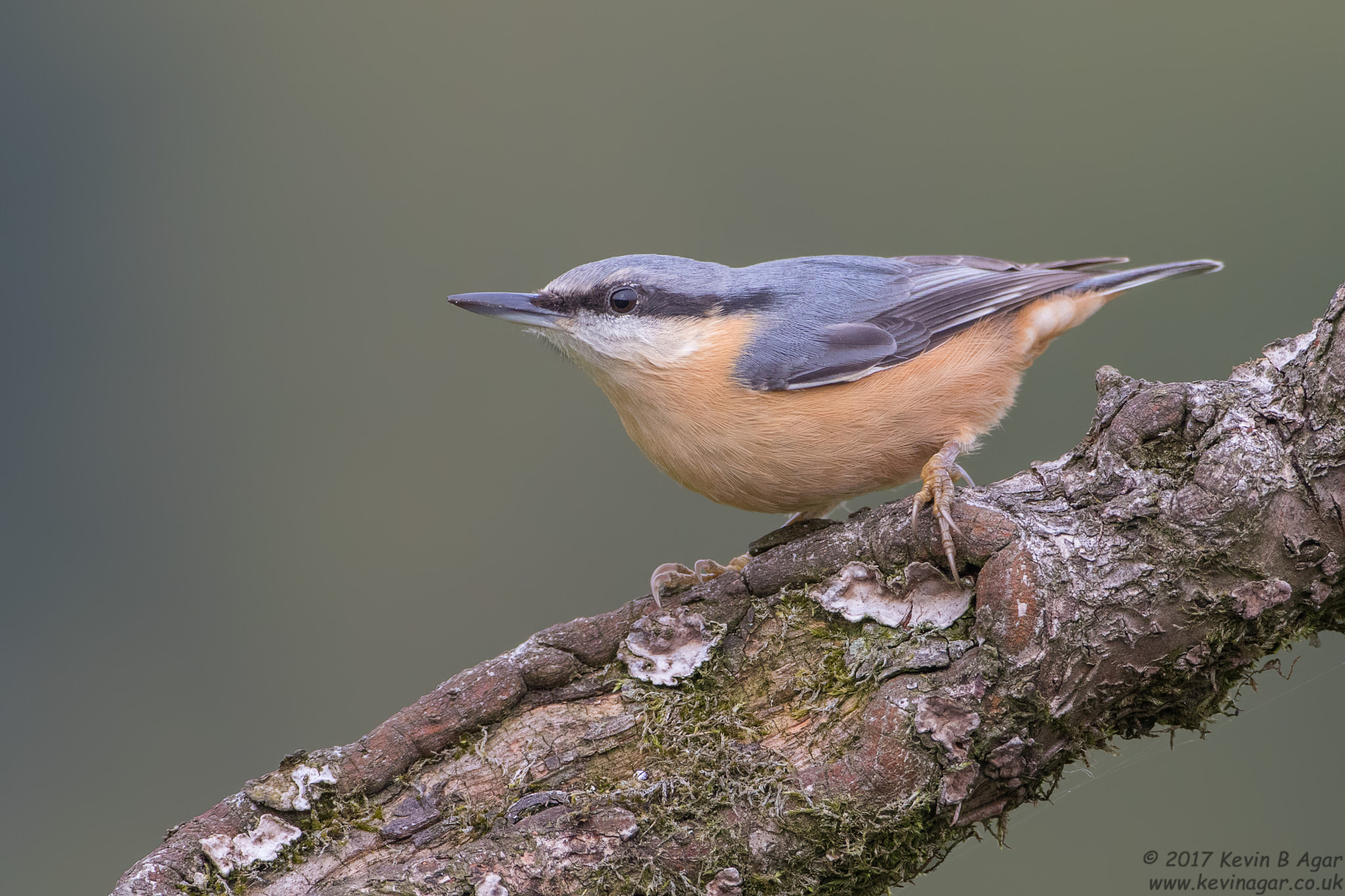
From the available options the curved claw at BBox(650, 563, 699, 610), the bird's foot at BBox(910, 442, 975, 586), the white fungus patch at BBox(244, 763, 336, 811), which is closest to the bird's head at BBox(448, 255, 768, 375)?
the curved claw at BBox(650, 563, 699, 610)

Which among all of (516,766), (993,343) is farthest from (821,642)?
(993,343)

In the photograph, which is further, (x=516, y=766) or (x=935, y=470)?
(x=935, y=470)

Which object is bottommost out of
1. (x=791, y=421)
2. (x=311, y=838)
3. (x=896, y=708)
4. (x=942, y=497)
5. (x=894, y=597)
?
(x=311, y=838)

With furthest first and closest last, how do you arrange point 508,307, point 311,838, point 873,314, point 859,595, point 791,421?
point 873,314
point 508,307
point 791,421
point 859,595
point 311,838

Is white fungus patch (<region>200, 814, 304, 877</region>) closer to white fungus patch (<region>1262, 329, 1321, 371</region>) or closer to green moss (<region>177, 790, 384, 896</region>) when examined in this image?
green moss (<region>177, 790, 384, 896</region>)

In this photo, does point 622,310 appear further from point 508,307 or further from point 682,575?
point 682,575

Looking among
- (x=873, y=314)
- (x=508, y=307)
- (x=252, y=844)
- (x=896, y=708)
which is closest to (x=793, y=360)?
(x=873, y=314)

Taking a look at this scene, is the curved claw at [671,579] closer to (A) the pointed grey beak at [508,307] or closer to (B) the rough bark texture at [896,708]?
(B) the rough bark texture at [896,708]

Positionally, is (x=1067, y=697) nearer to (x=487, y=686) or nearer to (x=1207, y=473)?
(x=1207, y=473)
